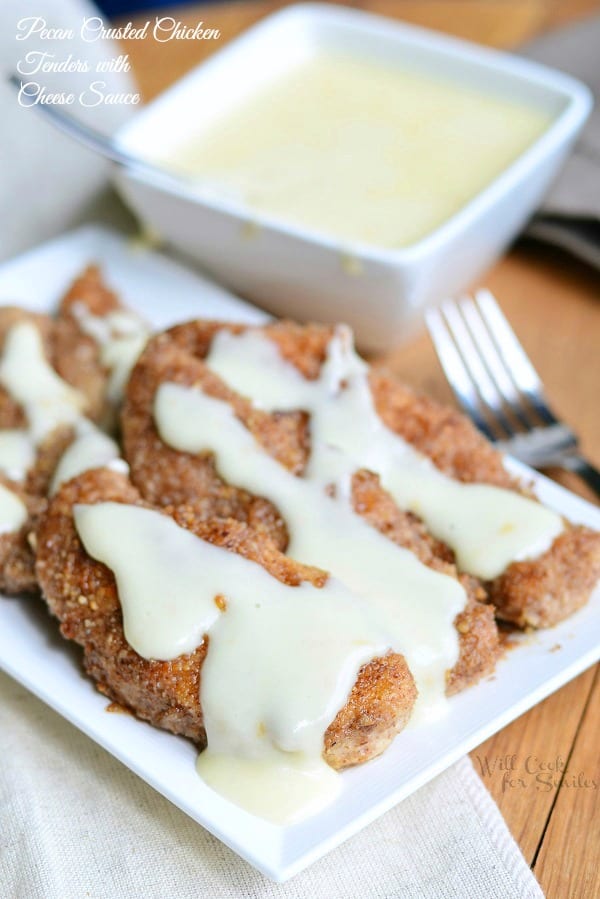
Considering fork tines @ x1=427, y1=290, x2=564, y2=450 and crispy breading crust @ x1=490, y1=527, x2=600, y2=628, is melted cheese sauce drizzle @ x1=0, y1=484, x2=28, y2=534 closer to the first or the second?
crispy breading crust @ x1=490, y1=527, x2=600, y2=628

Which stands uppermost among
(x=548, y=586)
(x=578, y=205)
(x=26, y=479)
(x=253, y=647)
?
(x=578, y=205)

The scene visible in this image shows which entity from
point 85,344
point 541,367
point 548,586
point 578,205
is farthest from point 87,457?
point 578,205

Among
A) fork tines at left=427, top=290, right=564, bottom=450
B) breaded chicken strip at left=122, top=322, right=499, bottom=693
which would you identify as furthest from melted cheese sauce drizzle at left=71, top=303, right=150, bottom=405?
fork tines at left=427, top=290, right=564, bottom=450

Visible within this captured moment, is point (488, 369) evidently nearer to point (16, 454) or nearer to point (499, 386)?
point (499, 386)

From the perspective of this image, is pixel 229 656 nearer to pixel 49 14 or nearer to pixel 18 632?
pixel 18 632

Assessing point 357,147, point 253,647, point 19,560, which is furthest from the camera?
point 357,147

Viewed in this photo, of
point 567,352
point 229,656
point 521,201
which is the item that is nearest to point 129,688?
point 229,656

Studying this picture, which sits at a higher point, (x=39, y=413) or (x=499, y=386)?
(x=499, y=386)
